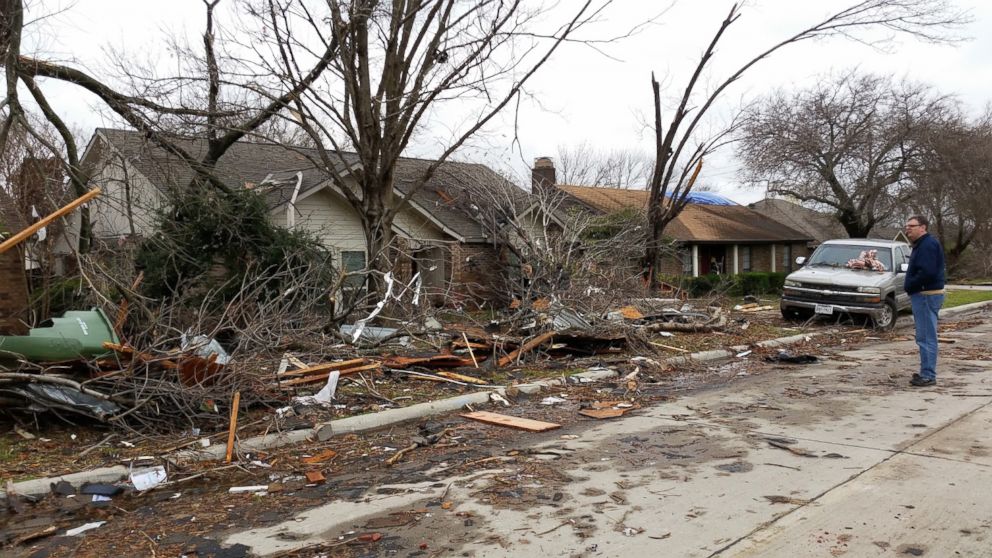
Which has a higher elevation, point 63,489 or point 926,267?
point 926,267

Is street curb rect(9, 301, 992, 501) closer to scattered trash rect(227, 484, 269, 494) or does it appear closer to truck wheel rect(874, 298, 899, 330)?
scattered trash rect(227, 484, 269, 494)

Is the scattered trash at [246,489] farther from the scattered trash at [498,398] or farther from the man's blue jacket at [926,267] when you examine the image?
the man's blue jacket at [926,267]

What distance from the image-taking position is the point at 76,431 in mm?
6562

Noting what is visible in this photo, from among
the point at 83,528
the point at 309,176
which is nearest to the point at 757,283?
the point at 309,176

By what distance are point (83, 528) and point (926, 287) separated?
8.51 meters

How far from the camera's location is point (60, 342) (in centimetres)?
645

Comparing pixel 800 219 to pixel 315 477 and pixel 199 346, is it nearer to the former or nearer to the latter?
pixel 199 346

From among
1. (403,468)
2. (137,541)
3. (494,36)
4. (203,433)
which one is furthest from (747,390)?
(494,36)

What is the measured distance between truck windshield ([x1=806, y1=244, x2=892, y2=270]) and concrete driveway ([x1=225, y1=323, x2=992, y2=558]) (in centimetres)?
864

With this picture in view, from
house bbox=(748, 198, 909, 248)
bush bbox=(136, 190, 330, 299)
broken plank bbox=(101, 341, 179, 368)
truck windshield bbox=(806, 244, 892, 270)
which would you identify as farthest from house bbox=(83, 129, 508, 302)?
house bbox=(748, 198, 909, 248)

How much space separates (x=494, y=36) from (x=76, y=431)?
9.90 m

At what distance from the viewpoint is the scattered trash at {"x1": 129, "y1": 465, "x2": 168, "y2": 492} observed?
5520mm

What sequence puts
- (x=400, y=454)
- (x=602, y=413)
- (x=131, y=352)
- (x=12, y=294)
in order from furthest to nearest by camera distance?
(x=602, y=413) < (x=12, y=294) < (x=131, y=352) < (x=400, y=454)

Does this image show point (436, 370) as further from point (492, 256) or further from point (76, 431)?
point (492, 256)
